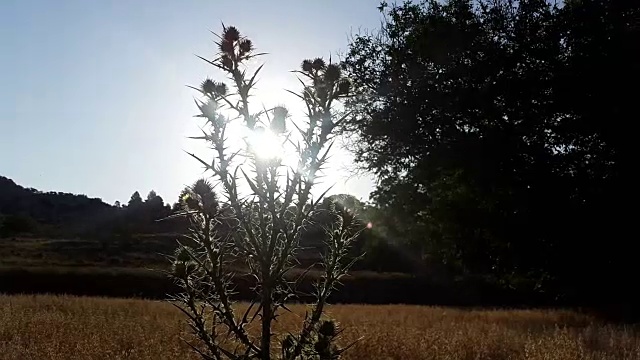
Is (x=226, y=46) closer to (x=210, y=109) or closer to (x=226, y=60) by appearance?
(x=226, y=60)

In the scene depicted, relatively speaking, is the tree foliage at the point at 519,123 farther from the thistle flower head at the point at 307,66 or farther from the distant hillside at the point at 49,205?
the distant hillside at the point at 49,205

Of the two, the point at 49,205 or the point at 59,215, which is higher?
the point at 49,205

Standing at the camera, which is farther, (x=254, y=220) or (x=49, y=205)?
(x=49, y=205)

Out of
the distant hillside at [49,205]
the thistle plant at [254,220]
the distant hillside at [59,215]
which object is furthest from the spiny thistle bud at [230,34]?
the distant hillside at [49,205]

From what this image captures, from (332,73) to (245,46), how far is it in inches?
14.0

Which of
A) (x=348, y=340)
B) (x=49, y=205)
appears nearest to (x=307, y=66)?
(x=348, y=340)

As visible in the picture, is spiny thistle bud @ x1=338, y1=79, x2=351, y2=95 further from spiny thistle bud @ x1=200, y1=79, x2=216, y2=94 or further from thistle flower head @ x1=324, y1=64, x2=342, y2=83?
spiny thistle bud @ x1=200, y1=79, x2=216, y2=94

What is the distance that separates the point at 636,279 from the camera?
1645 cm

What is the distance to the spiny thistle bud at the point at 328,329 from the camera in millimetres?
2256

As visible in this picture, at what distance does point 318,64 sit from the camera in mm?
2557

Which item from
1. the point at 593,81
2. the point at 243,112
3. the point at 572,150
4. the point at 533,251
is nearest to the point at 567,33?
the point at 593,81

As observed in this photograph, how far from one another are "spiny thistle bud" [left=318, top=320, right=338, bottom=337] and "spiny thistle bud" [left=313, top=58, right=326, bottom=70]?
0.99 m

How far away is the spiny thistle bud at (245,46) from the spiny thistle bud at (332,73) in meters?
0.31

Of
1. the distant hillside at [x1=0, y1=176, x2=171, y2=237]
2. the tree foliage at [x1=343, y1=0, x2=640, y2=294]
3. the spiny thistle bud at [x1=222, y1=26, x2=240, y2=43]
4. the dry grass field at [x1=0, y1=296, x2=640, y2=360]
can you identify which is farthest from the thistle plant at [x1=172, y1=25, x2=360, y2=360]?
the distant hillside at [x1=0, y1=176, x2=171, y2=237]
